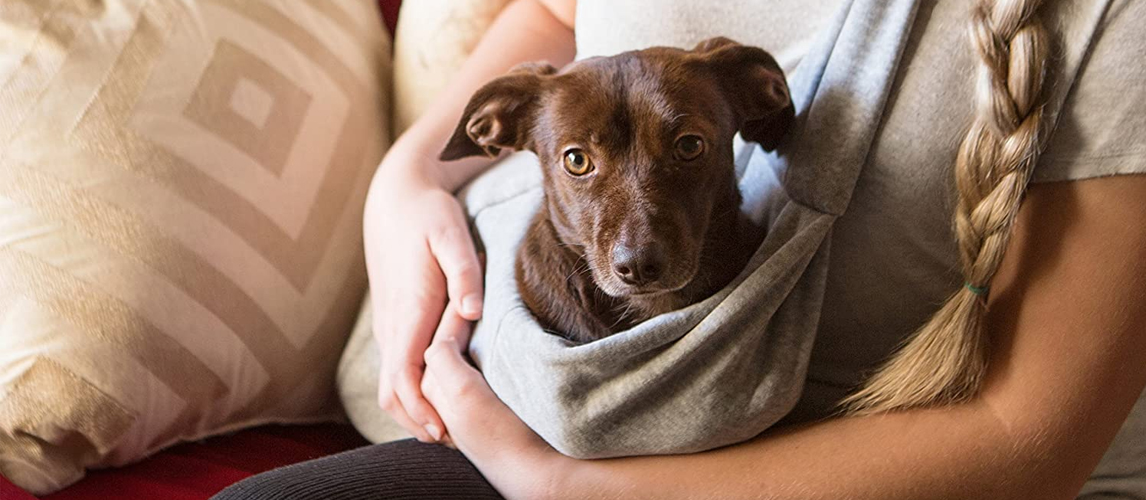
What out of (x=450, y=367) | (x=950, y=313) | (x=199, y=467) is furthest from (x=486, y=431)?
(x=950, y=313)

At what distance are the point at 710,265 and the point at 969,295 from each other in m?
0.29

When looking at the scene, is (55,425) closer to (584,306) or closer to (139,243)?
(139,243)

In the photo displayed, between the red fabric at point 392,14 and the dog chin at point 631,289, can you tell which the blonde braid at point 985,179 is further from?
the red fabric at point 392,14

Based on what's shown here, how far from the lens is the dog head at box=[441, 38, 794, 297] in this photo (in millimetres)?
969

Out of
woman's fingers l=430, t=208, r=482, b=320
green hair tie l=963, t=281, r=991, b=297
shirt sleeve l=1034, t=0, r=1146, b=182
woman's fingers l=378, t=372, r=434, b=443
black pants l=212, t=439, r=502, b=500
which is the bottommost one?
woman's fingers l=378, t=372, r=434, b=443

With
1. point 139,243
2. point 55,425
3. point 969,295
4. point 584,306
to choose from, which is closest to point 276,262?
point 139,243

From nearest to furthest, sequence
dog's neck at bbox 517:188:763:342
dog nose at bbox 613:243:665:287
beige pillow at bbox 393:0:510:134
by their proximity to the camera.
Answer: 1. dog nose at bbox 613:243:665:287
2. dog's neck at bbox 517:188:763:342
3. beige pillow at bbox 393:0:510:134

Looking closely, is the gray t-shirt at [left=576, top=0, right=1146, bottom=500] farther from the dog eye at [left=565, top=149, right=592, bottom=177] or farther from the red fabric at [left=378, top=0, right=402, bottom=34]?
the red fabric at [left=378, top=0, right=402, bottom=34]

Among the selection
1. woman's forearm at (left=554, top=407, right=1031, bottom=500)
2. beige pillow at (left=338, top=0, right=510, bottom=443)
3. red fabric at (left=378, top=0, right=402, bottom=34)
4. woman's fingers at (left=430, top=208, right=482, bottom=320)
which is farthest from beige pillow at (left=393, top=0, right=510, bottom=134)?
woman's forearm at (left=554, top=407, right=1031, bottom=500)

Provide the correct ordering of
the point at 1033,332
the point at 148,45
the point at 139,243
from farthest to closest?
1. the point at 148,45
2. the point at 139,243
3. the point at 1033,332

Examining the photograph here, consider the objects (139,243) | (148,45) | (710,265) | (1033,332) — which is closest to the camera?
(1033,332)

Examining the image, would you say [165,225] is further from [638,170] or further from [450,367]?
[638,170]

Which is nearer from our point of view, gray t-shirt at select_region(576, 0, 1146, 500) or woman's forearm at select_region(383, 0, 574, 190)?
gray t-shirt at select_region(576, 0, 1146, 500)

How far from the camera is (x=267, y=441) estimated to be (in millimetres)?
1337
